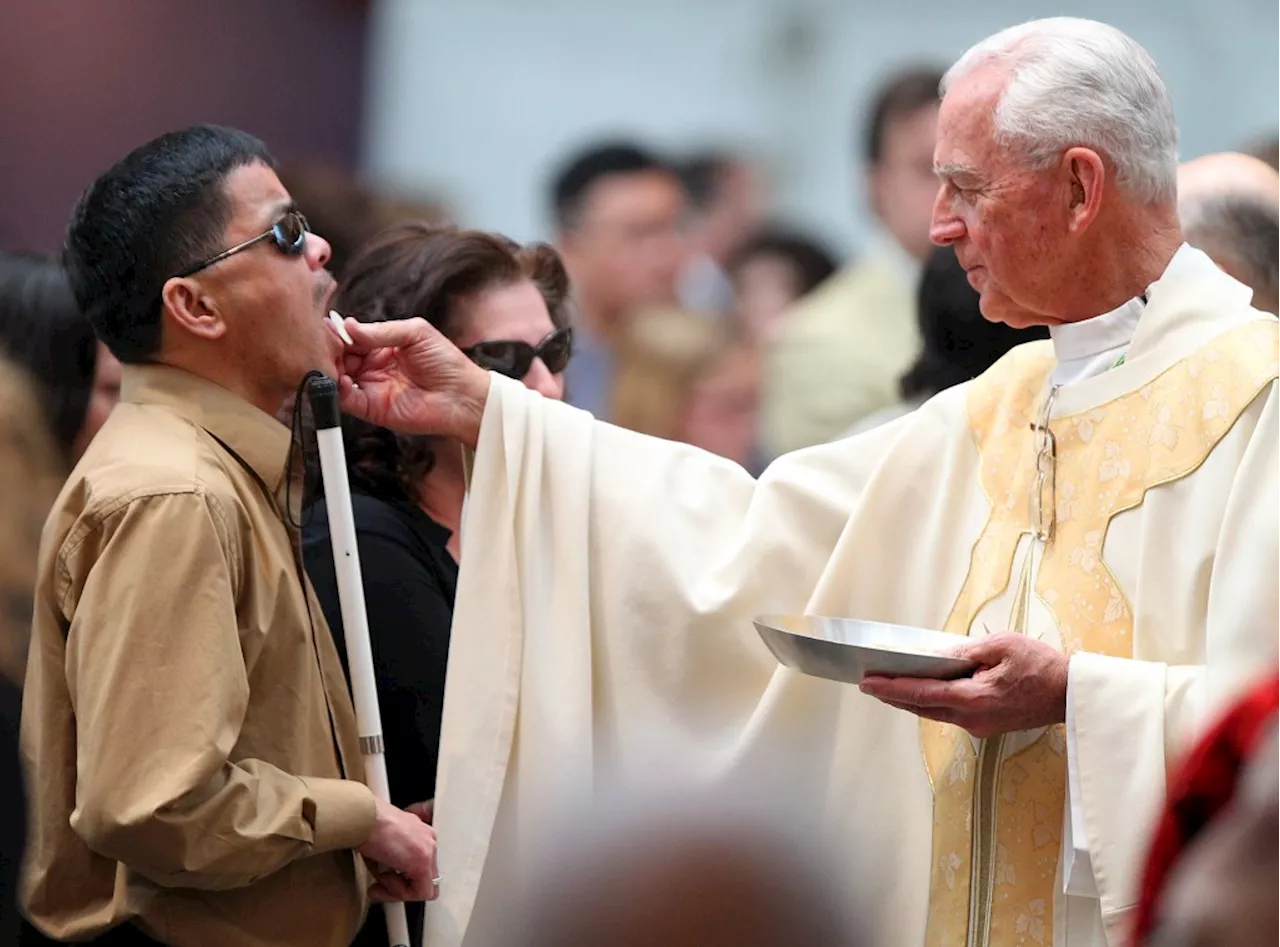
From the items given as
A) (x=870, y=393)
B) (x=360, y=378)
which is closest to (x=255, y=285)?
(x=360, y=378)

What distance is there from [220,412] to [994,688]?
3.73ft

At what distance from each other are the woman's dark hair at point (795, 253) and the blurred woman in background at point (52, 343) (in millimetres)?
3581

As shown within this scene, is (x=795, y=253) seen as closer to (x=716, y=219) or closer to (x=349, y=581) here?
(x=716, y=219)

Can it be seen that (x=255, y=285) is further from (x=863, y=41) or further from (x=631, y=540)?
(x=863, y=41)

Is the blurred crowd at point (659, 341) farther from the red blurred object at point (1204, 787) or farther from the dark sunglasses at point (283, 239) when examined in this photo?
the dark sunglasses at point (283, 239)

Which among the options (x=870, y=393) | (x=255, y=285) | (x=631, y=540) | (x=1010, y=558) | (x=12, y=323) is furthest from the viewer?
(x=870, y=393)

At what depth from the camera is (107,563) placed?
2654 mm

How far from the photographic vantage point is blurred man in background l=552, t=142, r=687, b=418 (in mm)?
6590

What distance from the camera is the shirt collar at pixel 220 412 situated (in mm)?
2869

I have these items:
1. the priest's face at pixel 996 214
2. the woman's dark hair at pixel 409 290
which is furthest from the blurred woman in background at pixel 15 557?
the priest's face at pixel 996 214

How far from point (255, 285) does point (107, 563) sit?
19.3 inches

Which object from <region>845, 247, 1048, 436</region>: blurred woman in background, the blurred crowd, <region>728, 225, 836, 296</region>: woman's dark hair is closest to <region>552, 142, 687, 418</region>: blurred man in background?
the blurred crowd

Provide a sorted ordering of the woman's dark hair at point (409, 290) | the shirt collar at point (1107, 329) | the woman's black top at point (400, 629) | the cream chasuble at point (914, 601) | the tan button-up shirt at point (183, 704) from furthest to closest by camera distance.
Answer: the woman's dark hair at point (409, 290) < the woman's black top at point (400, 629) < the shirt collar at point (1107, 329) < the cream chasuble at point (914, 601) < the tan button-up shirt at point (183, 704)

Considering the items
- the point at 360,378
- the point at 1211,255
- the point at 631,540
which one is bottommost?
the point at 631,540
